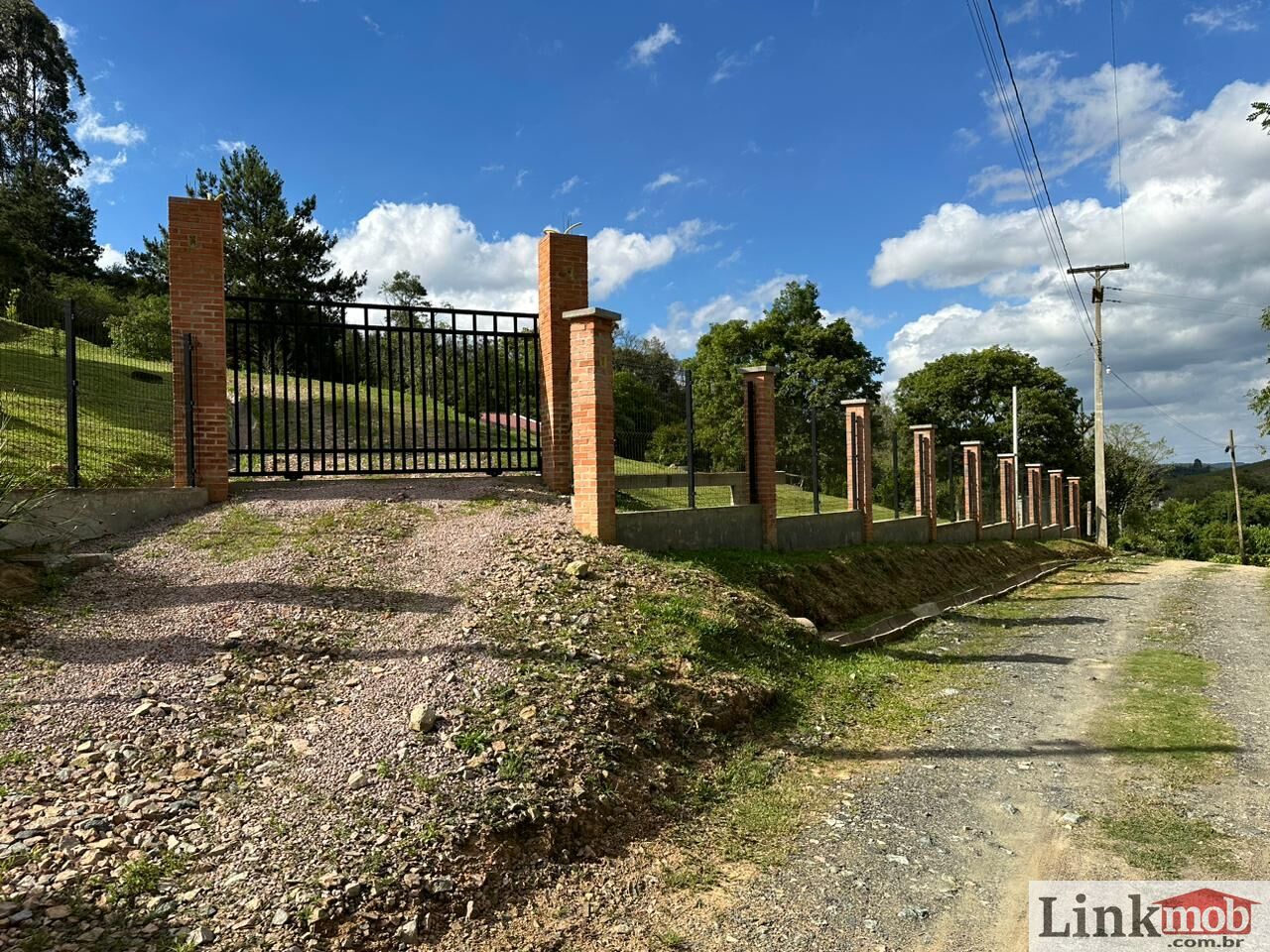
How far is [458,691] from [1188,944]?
3.81m

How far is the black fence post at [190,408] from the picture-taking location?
27.0 ft

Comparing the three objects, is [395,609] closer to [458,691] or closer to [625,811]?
[458,691]

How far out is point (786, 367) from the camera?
37.0 meters

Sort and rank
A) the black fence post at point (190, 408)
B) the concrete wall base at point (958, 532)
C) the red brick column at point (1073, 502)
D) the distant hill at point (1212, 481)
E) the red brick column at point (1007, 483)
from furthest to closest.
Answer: the distant hill at point (1212, 481) < the red brick column at point (1073, 502) < the red brick column at point (1007, 483) < the concrete wall base at point (958, 532) < the black fence post at point (190, 408)

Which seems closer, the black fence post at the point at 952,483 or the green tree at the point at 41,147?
the black fence post at the point at 952,483

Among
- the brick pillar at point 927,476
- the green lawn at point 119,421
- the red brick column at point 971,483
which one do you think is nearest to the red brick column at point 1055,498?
the red brick column at point 971,483

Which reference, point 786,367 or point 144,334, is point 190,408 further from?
point 786,367

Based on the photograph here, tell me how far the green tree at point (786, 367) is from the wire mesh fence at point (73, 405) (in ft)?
72.1

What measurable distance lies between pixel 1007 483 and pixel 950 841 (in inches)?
886

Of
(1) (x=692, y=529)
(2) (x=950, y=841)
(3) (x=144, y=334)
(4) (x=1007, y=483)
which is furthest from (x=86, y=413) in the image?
(4) (x=1007, y=483)

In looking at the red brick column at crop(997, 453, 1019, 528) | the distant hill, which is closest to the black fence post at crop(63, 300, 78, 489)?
the red brick column at crop(997, 453, 1019, 528)

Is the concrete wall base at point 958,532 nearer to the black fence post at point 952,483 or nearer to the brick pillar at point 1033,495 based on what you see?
the black fence post at point 952,483

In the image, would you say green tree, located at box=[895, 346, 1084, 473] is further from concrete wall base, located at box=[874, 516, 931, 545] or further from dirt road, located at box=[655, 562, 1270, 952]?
dirt road, located at box=[655, 562, 1270, 952]

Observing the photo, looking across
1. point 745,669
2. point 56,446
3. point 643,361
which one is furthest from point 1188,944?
point 643,361
